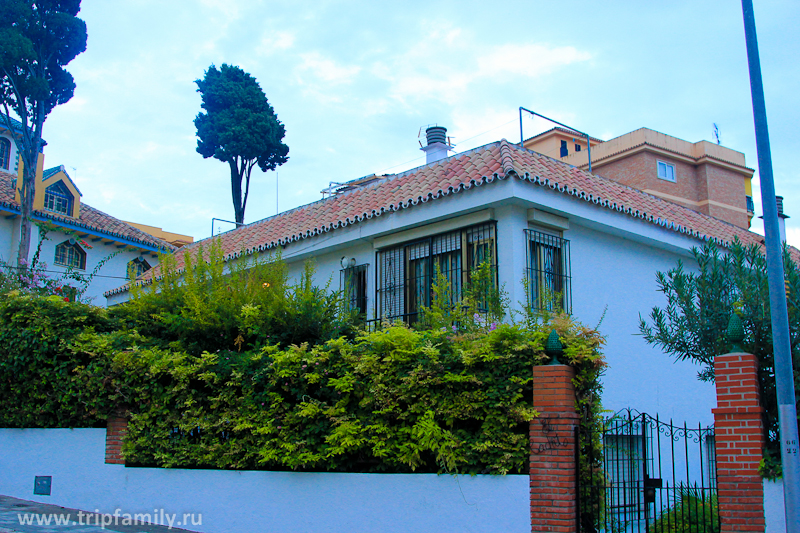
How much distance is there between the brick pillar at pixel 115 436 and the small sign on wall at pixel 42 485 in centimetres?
139

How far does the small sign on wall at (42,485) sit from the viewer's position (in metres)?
10.5

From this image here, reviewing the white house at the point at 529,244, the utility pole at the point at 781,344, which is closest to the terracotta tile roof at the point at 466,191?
the white house at the point at 529,244

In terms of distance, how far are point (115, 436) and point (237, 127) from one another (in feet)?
86.1

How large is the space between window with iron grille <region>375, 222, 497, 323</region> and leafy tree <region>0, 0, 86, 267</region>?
17.0 meters

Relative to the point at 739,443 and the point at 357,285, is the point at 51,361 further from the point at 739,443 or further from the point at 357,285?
the point at 739,443

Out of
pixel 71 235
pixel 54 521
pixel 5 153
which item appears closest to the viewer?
pixel 54 521

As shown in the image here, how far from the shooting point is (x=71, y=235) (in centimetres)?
2728

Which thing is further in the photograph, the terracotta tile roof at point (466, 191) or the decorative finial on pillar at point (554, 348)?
the terracotta tile roof at point (466, 191)

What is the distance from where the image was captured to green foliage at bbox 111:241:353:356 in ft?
30.9

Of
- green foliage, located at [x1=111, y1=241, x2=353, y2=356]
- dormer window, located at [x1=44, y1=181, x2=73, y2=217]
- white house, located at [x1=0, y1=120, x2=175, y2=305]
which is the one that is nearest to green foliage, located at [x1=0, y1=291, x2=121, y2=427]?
green foliage, located at [x1=111, y1=241, x2=353, y2=356]

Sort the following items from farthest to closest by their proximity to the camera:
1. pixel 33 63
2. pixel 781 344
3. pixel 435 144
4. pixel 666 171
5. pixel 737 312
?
pixel 666 171, pixel 33 63, pixel 435 144, pixel 737 312, pixel 781 344

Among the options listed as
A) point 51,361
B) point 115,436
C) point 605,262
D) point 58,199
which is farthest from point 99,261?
point 605,262

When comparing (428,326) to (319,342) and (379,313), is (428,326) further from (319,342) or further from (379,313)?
(379,313)

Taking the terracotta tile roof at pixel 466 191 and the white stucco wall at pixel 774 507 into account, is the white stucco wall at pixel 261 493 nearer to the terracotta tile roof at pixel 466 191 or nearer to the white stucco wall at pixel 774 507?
the white stucco wall at pixel 774 507
